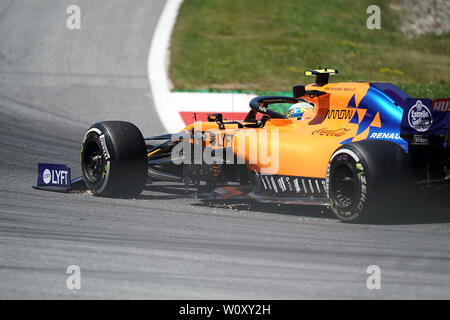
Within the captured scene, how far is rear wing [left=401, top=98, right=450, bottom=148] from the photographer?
762 centimetres

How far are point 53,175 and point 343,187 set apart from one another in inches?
149

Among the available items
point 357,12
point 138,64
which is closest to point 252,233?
point 138,64

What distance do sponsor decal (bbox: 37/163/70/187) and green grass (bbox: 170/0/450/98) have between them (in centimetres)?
931

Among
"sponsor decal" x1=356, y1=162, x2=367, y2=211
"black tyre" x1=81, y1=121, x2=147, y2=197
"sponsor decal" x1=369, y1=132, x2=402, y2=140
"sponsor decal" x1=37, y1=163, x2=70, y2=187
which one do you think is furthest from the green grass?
"sponsor decal" x1=356, y1=162, x2=367, y2=211

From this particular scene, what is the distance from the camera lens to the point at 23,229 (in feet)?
24.6

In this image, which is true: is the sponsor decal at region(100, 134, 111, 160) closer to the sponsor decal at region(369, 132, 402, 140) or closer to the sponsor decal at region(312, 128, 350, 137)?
the sponsor decal at region(312, 128, 350, 137)

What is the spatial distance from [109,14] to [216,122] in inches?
747

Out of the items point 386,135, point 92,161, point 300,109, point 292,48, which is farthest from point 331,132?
point 292,48

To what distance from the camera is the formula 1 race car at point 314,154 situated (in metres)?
7.54

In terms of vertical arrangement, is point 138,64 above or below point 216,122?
above
